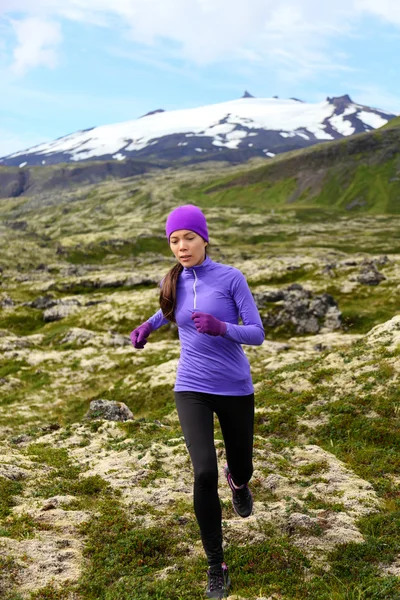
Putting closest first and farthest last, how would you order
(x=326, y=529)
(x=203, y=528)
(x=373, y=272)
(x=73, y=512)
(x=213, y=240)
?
(x=203, y=528)
(x=326, y=529)
(x=73, y=512)
(x=373, y=272)
(x=213, y=240)

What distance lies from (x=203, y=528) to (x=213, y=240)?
187 m

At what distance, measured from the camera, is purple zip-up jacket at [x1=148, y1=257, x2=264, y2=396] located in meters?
7.97

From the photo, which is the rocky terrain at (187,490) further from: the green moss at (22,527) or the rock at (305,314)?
the rock at (305,314)

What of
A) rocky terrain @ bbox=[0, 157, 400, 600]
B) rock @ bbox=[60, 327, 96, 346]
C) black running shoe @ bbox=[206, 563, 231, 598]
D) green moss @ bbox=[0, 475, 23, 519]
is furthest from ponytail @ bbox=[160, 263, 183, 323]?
rock @ bbox=[60, 327, 96, 346]

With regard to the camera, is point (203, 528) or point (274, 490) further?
point (274, 490)

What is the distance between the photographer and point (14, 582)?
25.6 feet

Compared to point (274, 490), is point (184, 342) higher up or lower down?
higher up

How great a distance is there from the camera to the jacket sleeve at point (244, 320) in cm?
757

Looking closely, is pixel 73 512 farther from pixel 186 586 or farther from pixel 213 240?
pixel 213 240

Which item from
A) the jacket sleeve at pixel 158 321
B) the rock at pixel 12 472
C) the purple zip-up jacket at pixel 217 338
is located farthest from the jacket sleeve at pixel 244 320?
the rock at pixel 12 472

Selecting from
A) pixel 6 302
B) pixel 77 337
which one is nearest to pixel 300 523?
pixel 77 337

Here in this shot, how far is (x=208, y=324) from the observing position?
7.29 meters

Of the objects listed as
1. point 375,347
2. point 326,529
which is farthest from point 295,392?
point 326,529

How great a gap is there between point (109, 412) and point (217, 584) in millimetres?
16151
